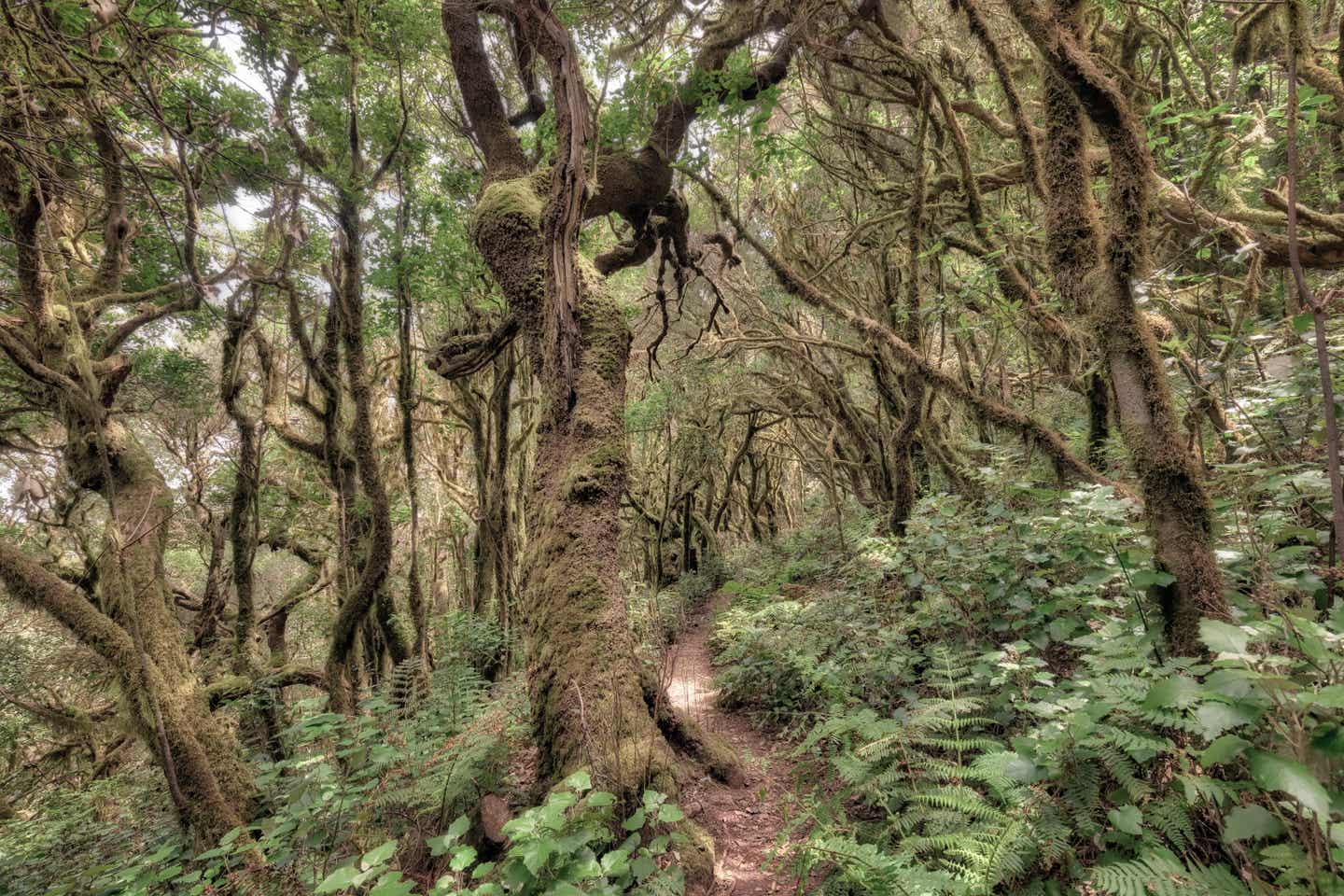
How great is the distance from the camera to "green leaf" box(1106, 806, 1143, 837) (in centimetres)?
189

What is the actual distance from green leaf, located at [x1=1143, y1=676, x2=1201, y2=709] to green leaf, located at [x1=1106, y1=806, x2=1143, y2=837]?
721 millimetres

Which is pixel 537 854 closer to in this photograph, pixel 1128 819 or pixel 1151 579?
pixel 1128 819

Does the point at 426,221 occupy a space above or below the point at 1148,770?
above

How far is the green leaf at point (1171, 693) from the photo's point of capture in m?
1.49

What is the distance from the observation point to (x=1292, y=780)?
4.24ft

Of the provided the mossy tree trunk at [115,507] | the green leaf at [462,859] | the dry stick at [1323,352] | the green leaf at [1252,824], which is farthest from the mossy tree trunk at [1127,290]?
the mossy tree trunk at [115,507]

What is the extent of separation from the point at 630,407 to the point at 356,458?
19.3 feet

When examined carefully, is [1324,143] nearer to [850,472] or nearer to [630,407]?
[850,472]

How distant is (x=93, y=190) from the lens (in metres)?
7.09

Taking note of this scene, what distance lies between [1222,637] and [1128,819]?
922 millimetres

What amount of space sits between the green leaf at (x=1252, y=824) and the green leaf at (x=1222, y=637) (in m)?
0.47

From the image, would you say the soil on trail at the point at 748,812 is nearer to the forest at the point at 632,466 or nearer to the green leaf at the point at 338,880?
the forest at the point at 632,466

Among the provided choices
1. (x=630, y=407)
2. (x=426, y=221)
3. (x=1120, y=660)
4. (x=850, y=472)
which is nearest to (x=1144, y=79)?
(x=1120, y=660)

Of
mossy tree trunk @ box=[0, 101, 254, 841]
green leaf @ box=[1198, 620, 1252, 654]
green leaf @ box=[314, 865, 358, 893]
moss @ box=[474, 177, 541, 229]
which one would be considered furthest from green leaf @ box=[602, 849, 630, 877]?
mossy tree trunk @ box=[0, 101, 254, 841]
